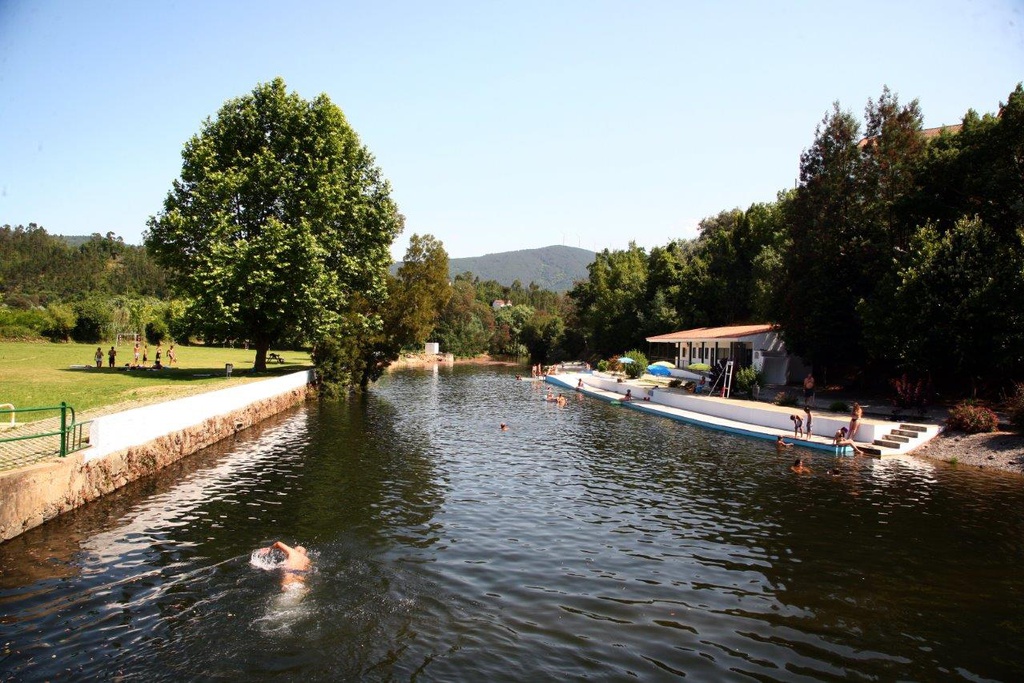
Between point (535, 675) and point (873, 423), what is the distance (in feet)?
83.6

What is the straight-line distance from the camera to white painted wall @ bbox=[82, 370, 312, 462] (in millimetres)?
17125

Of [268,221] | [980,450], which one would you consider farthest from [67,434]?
[980,450]

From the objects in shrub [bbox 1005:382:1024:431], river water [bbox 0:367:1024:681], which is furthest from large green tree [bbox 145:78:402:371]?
shrub [bbox 1005:382:1024:431]

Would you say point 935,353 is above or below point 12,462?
above

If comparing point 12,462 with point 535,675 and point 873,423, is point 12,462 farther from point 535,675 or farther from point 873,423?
point 873,423

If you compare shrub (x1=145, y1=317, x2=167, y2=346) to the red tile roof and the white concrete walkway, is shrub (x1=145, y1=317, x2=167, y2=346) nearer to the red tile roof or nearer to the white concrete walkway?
the white concrete walkway

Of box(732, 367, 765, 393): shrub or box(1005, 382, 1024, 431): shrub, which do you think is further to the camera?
box(732, 367, 765, 393): shrub

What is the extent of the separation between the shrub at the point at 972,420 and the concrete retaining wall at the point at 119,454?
1240 inches

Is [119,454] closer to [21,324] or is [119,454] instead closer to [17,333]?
[17,333]

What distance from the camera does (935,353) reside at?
30.4 metres

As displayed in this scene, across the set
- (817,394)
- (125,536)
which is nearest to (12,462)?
(125,536)

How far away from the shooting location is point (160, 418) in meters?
21.0

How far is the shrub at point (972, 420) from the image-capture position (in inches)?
1042

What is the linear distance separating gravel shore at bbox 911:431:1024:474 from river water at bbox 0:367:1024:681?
1362 millimetres
